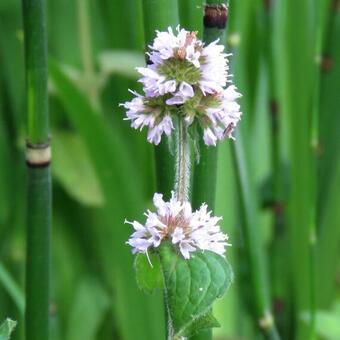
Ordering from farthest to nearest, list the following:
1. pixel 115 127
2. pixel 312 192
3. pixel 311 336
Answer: pixel 115 127
pixel 312 192
pixel 311 336

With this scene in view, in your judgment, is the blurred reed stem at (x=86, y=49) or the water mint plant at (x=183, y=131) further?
the blurred reed stem at (x=86, y=49)

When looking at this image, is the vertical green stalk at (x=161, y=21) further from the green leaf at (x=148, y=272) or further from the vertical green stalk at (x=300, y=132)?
the vertical green stalk at (x=300, y=132)

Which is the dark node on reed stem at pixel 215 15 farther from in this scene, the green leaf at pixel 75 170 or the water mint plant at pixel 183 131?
the green leaf at pixel 75 170

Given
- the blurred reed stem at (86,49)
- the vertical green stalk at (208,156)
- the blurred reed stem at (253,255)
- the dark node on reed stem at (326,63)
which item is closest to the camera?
the vertical green stalk at (208,156)

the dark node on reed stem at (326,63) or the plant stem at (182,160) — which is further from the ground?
the plant stem at (182,160)

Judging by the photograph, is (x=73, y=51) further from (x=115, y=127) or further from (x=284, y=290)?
(x=284, y=290)

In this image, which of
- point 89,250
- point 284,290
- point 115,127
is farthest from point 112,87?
point 284,290

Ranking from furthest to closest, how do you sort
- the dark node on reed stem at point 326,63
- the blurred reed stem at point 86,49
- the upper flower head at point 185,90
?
1. the dark node on reed stem at point 326,63
2. the blurred reed stem at point 86,49
3. the upper flower head at point 185,90

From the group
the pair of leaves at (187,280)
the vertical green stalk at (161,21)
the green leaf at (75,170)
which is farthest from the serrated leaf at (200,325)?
the green leaf at (75,170)

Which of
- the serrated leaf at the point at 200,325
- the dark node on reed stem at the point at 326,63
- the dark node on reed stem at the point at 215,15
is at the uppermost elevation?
the dark node on reed stem at the point at 215,15
